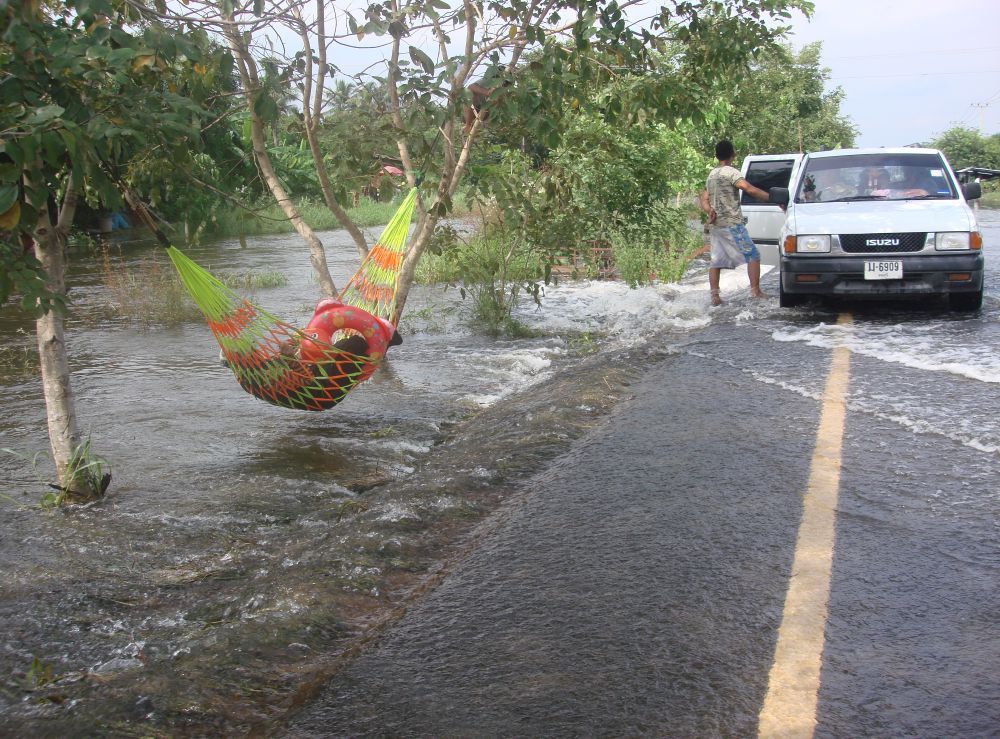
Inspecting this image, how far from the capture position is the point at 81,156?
12.3 ft

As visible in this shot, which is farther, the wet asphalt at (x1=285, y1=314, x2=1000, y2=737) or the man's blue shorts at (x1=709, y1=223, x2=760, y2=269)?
the man's blue shorts at (x1=709, y1=223, x2=760, y2=269)

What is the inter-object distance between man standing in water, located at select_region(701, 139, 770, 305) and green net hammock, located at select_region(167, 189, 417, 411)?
18.5 feet

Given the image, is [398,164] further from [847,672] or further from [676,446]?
[847,672]

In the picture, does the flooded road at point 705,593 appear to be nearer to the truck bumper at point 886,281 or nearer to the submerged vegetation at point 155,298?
the truck bumper at point 886,281

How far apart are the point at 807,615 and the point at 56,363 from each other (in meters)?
4.02

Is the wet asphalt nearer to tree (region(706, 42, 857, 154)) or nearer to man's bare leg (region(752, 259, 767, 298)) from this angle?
man's bare leg (region(752, 259, 767, 298))

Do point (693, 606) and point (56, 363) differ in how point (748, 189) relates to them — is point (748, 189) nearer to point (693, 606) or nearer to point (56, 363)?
point (56, 363)

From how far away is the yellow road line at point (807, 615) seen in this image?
280 cm

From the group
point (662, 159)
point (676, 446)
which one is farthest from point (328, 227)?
point (676, 446)

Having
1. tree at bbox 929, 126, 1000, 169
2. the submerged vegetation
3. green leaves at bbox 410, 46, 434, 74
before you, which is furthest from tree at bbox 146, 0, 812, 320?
tree at bbox 929, 126, 1000, 169

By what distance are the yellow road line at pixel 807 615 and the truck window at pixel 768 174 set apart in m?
8.27

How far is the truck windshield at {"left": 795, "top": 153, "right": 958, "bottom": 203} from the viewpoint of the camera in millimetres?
10523

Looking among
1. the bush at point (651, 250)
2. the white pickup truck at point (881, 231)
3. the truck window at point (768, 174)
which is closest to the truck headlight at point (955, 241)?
the white pickup truck at point (881, 231)

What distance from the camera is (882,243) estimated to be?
31.2ft
